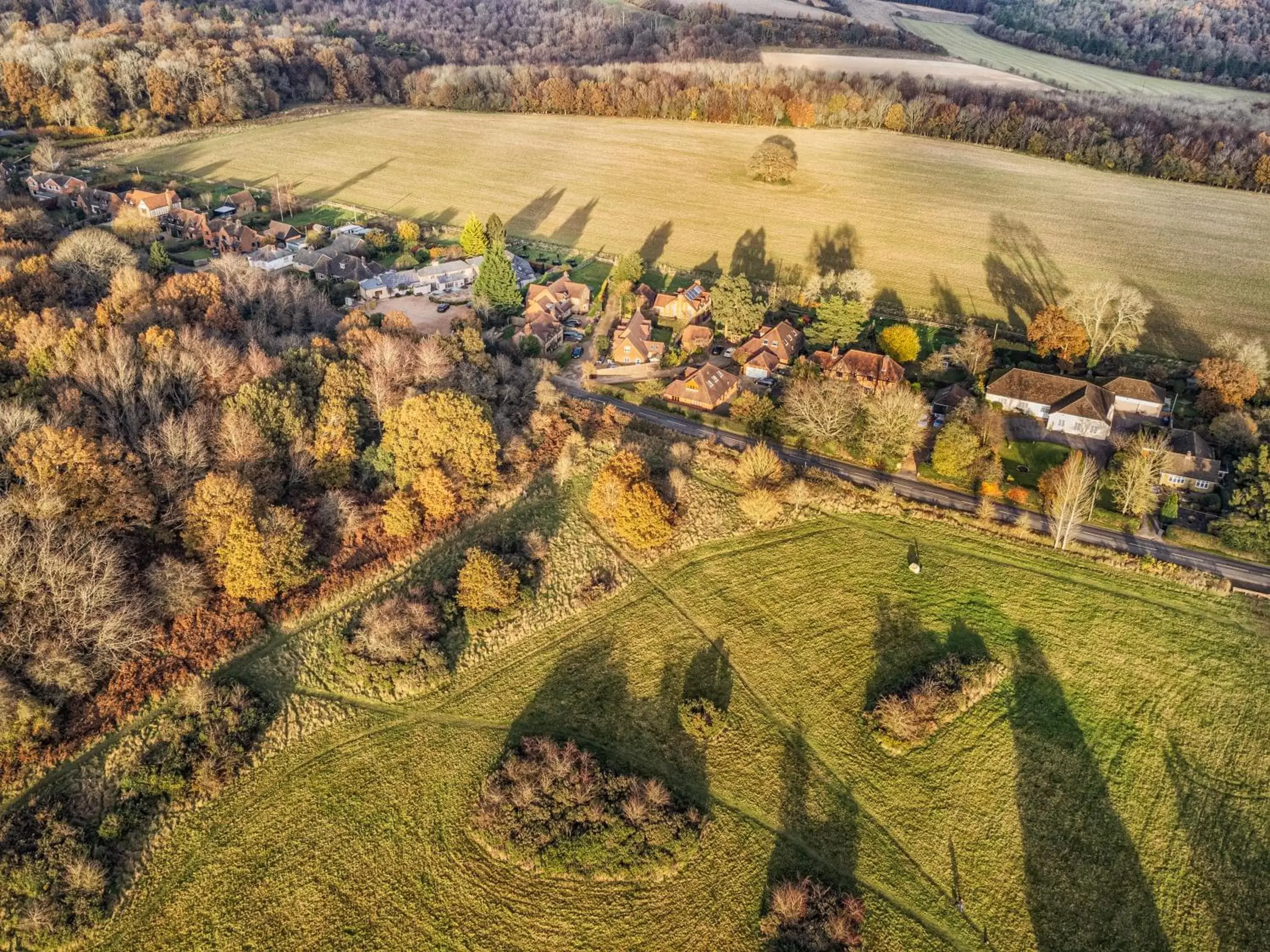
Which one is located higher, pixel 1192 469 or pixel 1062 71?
pixel 1062 71

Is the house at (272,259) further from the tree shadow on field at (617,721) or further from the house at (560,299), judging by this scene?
the tree shadow on field at (617,721)

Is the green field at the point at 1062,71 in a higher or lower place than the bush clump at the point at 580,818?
higher

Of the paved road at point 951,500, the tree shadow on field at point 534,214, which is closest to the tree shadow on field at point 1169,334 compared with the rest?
the paved road at point 951,500

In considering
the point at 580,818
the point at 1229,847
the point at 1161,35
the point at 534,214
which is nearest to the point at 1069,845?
the point at 1229,847

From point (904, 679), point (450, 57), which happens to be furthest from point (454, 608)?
point (450, 57)

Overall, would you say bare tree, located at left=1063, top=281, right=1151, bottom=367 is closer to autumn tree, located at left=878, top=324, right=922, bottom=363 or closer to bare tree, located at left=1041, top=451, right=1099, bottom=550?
autumn tree, located at left=878, top=324, right=922, bottom=363

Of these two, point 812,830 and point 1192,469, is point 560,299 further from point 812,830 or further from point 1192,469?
point 812,830
